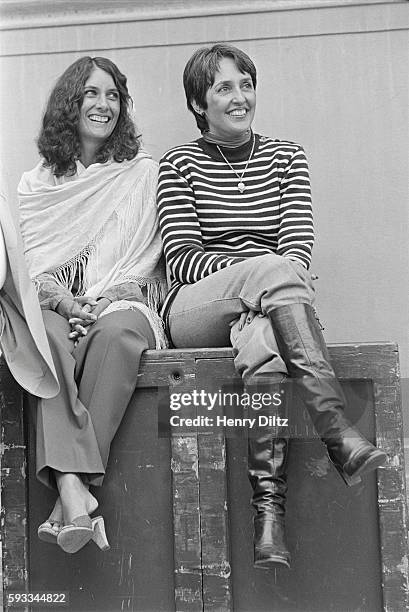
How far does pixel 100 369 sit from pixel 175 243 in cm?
43

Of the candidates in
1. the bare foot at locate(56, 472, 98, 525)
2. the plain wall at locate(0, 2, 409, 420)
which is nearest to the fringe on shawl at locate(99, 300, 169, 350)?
the bare foot at locate(56, 472, 98, 525)

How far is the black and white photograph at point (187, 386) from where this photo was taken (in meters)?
1.84

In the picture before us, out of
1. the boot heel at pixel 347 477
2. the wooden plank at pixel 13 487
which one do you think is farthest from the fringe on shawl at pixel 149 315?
the boot heel at pixel 347 477

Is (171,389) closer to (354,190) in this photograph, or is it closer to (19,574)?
(19,574)

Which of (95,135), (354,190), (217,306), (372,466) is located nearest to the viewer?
(372,466)

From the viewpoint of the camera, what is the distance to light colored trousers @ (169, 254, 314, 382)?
1.85 meters

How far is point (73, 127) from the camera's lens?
243cm

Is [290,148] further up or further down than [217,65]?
further down

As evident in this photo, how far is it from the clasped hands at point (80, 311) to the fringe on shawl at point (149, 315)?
3 centimetres

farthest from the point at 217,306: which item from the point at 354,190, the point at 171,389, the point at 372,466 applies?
the point at 354,190

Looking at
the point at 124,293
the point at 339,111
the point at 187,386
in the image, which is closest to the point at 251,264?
the point at 187,386

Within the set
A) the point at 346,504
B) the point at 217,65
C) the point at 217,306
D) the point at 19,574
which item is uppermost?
the point at 217,65

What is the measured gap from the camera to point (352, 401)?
6.22 feet

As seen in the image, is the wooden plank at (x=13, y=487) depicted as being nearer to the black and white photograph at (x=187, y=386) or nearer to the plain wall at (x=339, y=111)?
the black and white photograph at (x=187, y=386)
